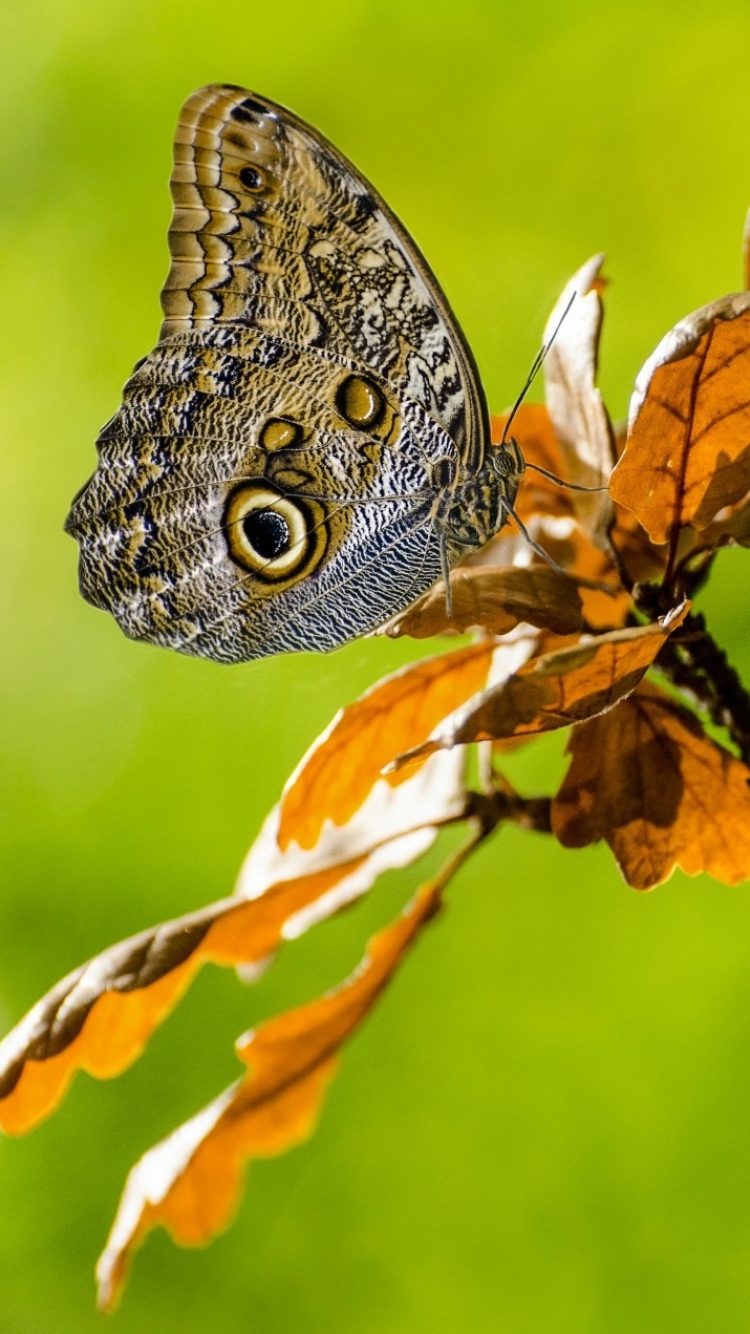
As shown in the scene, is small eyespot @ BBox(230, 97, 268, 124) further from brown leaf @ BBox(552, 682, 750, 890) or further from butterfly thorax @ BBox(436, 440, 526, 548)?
brown leaf @ BBox(552, 682, 750, 890)

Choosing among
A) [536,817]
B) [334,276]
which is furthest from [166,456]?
[536,817]

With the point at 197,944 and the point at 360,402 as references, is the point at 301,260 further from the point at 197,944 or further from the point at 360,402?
the point at 197,944

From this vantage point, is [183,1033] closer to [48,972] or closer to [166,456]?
[48,972]

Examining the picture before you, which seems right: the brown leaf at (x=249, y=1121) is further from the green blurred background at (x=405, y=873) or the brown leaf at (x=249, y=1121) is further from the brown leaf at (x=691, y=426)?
the green blurred background at (x=405, y=873)

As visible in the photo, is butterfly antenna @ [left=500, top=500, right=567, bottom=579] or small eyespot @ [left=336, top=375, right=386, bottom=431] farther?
small eyespot @ [left=336, top=375, right=386, bottom=431]

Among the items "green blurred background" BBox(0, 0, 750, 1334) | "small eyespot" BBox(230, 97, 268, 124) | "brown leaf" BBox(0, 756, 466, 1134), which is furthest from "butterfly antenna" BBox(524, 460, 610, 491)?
"green blurred background" BBox(0, 0, 750, 1334)

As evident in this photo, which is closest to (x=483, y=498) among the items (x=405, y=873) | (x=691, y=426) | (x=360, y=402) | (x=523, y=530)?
(x=523, y=530)
